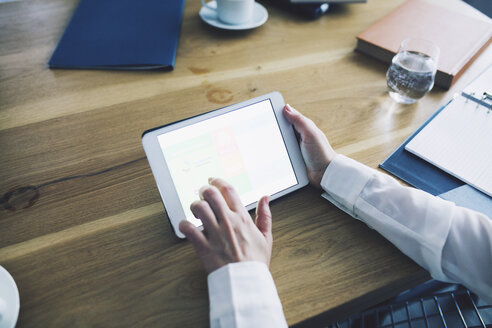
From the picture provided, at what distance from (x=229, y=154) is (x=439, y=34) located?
728 millimetres

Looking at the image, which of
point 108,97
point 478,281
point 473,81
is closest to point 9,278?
point 108,97

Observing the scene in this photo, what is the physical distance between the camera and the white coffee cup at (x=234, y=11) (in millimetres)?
889

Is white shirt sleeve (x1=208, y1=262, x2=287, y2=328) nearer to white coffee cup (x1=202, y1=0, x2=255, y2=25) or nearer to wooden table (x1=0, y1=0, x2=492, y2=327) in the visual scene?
wooden table (x1=0, y1=0, x2=492, y2=327)

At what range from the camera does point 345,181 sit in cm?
59

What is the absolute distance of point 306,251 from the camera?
21.0 inches

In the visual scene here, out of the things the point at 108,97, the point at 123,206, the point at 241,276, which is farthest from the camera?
the point at 108,97

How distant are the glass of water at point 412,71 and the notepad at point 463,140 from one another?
8cm

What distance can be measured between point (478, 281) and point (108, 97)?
77 cm

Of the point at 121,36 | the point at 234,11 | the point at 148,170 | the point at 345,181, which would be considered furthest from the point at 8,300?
the point at 234,11

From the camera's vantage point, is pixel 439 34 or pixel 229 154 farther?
pixel 439 34

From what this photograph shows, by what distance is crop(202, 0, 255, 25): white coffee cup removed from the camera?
889mm

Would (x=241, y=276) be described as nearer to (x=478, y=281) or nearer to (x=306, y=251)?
(x=306, y=251)

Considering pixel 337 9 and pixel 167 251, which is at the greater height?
pixel 337 9

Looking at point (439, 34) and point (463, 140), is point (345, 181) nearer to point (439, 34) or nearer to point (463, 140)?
point (463, 140)
